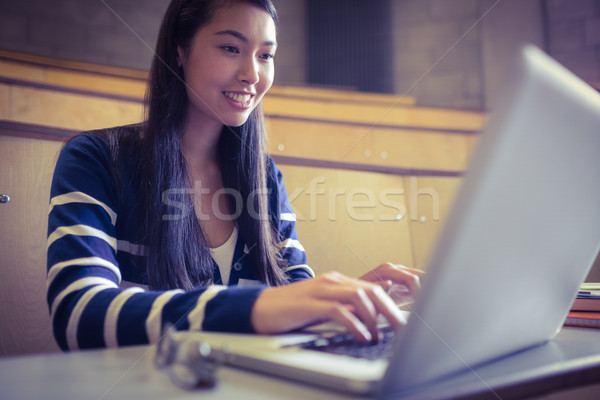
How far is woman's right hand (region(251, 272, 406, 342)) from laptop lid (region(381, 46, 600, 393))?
6cm

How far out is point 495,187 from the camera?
0.18m

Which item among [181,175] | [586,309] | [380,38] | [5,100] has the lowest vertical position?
[586,309]

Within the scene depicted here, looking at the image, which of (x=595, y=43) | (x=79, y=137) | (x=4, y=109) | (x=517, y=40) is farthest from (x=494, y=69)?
(x=79, y=137)

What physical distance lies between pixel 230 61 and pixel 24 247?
34 cm

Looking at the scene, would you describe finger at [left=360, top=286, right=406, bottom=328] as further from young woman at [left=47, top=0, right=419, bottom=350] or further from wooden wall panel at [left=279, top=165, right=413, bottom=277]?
wooden wall panel at [left=279, top=165, right=413, bottom=277]

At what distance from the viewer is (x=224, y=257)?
0.61 metres

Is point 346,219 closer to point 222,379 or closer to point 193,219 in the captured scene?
point 193,219

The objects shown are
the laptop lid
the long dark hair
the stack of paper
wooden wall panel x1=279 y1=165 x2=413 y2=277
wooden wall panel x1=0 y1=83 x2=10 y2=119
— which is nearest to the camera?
the laptop lid

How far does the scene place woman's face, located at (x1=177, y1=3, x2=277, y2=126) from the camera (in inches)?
24.6

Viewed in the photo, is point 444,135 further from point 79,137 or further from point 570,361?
point 570,361

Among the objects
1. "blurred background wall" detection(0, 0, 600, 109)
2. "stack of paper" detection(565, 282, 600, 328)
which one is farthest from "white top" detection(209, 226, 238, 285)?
"blurred background wall" detection(0, 0, 600, 109)

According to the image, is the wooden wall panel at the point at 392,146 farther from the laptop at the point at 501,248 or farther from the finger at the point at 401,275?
the laptop at the point at 501,248

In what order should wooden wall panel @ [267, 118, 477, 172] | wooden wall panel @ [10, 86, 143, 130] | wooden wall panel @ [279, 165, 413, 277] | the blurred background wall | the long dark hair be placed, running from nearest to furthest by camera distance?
the long dark hair
wooden wall panel @ [279, 165, 413, 277]
wooden wall panel @ [10, 86, 143, 130]
wooden wall panel @ [267, 118, 477, 172]
the blurred background wall

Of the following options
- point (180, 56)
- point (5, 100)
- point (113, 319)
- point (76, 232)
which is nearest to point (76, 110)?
point (5, 100)
